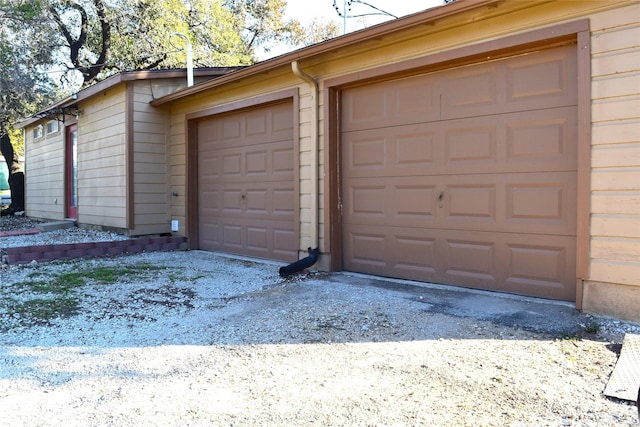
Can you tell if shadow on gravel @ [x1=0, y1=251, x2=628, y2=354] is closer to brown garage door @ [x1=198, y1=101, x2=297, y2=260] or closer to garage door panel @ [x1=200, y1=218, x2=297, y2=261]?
garage door panel @ [x1=200, y1=218, x2=297, y2=261]

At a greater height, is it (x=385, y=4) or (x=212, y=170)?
(x=385, y=4)

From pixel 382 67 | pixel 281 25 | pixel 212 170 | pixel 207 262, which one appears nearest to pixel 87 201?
pixel 212 170

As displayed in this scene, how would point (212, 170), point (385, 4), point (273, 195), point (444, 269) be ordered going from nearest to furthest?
point (444, 269) → point (273, 195) → point (212, 170) → point (385, 4)

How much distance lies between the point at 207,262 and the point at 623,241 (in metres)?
5.25

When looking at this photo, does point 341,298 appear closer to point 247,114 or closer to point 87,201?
point 247,114

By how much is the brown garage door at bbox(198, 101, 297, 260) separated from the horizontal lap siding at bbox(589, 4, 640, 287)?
3673mm

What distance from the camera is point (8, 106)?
13641mm

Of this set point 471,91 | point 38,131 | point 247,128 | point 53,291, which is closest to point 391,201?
point 471,91

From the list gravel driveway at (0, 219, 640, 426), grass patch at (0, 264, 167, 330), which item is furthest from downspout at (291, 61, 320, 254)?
grass patch at (0, 264, 167, 330)

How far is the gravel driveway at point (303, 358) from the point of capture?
2.45m

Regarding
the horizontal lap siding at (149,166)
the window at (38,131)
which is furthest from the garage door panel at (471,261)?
the window at (38,131)

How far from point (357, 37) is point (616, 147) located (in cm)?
271

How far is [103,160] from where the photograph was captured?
9.37 m

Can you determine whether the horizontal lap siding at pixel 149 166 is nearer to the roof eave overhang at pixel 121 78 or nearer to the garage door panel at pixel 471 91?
the roof eave overhang at pixel 121 78
